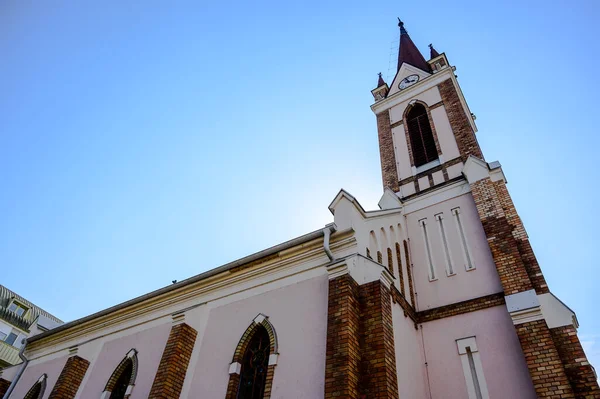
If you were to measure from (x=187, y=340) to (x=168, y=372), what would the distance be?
0.96 metres

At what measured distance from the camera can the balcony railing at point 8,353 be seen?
93.9ft

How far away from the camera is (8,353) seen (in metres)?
29.2

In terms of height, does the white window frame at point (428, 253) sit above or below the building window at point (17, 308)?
below

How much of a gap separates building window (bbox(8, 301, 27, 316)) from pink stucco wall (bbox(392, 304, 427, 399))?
33.7m

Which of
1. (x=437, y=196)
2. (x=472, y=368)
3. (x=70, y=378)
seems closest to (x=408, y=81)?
(x=437, y=196)

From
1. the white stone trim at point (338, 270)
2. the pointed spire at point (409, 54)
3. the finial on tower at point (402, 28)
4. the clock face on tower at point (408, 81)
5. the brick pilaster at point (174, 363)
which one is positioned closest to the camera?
the white stone trim at point (338, 270)

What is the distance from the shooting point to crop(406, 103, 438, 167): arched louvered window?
14711mm

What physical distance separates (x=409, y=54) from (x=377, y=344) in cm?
1714

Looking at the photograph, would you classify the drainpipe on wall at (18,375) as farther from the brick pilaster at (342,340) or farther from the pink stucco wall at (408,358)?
the pink stucco wall at (408,358)

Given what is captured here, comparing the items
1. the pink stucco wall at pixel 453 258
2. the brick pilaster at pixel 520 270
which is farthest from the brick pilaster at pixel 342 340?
the brick pilaster at pixel 520 270

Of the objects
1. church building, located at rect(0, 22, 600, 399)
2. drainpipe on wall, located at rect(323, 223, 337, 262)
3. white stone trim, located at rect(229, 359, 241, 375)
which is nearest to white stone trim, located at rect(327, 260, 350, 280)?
church building, located at rect(0, 22, 600, 399)

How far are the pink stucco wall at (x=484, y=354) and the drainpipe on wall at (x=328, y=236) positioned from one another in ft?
10.6

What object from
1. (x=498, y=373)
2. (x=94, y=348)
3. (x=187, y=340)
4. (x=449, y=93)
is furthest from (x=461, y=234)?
(x=94, y=348)

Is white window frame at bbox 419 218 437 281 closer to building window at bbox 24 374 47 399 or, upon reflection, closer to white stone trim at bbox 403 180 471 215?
white stone trim at bbox 403 180 471 215
